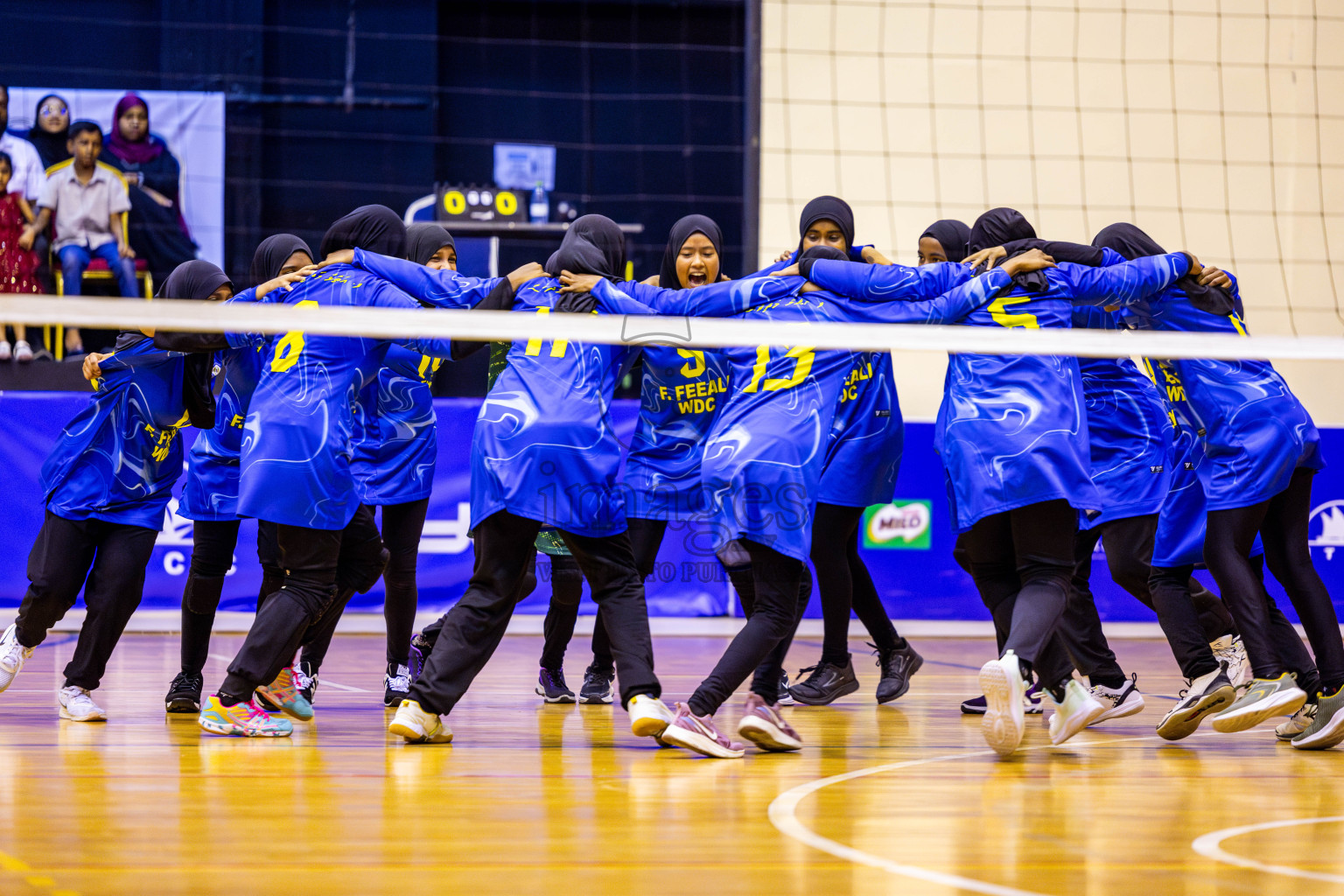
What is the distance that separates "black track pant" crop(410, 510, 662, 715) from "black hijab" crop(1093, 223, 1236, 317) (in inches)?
85.8

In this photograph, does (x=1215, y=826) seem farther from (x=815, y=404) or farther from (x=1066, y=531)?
(x=815, y=404)

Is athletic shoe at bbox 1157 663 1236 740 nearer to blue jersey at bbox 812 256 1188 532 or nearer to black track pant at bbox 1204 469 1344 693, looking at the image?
black track pant at bbox 1204 469 1344 693

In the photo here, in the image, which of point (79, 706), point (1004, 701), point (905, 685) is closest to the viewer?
point (1004, 701)

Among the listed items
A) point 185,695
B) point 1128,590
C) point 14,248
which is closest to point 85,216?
point 14,248

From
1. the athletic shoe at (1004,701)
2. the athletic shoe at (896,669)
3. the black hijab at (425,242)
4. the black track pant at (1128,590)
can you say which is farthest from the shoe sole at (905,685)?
the black hijab at (425,242)

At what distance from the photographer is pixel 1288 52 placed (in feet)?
34.3

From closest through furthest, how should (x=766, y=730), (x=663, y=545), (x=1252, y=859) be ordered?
(x=1252, y=859) < (x=766, y=730) < (x=663, y=545)

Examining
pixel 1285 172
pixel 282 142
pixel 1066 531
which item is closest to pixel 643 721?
pixel 1066 531

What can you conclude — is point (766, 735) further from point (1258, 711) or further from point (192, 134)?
point (192, 134)

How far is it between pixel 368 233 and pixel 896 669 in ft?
9.01

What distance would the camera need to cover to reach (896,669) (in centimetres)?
544

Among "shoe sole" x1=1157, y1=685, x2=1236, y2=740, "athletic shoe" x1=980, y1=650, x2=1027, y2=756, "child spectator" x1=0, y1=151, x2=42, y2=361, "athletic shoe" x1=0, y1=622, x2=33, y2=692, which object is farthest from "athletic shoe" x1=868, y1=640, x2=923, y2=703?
"child spectator" x1=0, y1=151, x2=42, y2=361

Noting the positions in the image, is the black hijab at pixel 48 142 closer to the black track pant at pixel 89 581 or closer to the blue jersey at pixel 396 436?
the blue jersey at pixel 396 436

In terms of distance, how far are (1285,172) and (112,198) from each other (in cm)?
923
